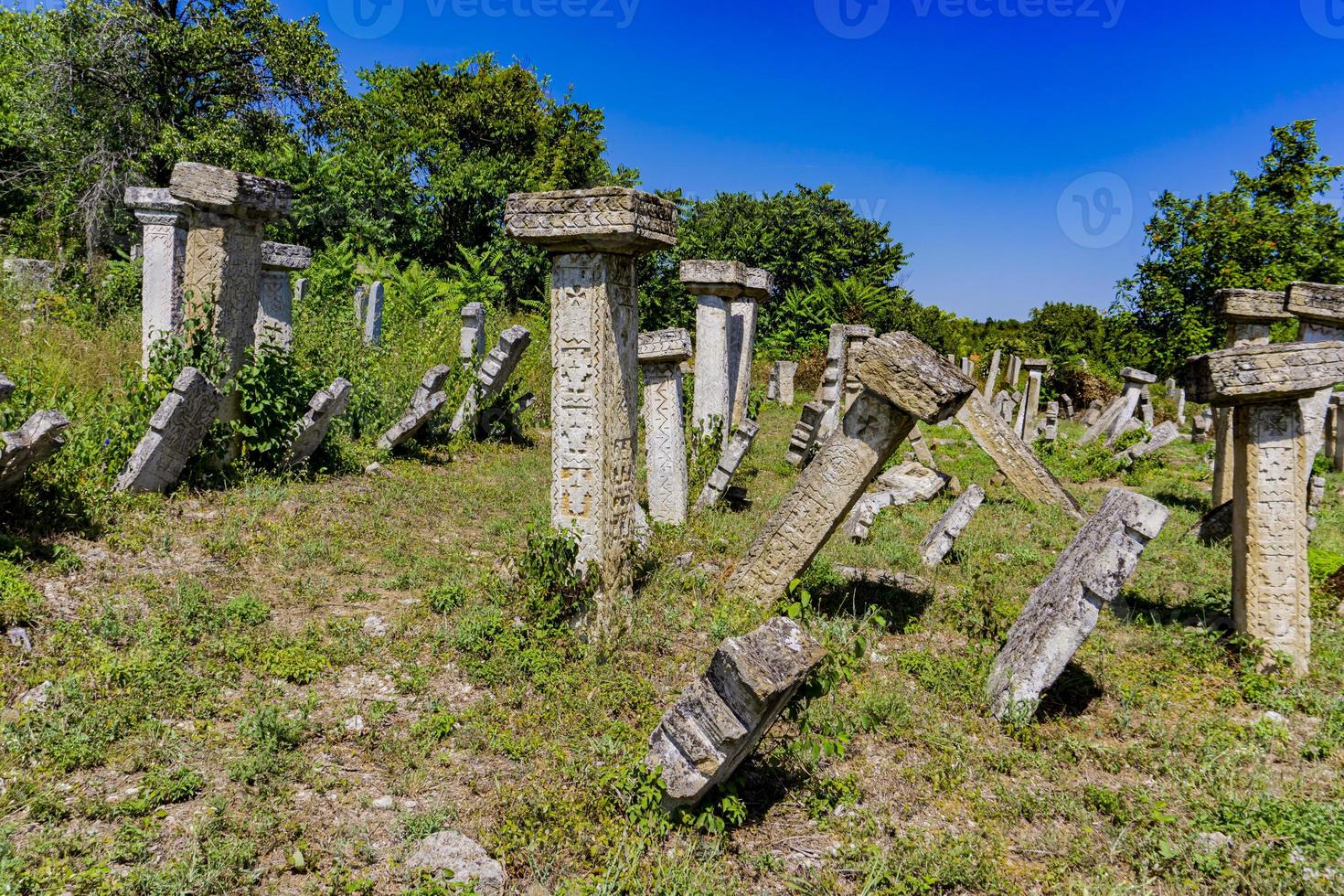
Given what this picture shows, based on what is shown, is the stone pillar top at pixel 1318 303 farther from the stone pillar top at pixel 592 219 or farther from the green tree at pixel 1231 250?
the green tree at pixel 1231 250

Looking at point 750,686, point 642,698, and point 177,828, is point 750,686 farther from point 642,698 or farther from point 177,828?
point 177,828

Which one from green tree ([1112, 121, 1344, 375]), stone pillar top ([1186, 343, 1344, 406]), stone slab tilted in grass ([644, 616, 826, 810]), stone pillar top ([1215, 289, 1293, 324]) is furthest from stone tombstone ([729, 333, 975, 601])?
green tree ([1112, 121, 1344, 375])

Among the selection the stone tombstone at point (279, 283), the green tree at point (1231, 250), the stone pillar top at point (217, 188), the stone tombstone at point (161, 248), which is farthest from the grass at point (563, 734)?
the green tree at point (1231, 250)

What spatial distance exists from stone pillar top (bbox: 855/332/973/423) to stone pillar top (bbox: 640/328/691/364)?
2.96 metres

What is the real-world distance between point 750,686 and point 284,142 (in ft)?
72.1

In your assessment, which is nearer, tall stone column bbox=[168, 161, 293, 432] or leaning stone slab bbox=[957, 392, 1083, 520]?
tall stone column bbox=[168, 161, 293, 432]

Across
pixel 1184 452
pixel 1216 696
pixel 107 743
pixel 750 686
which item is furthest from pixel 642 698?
pixel 1184 452

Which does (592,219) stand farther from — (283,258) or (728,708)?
(283,258)

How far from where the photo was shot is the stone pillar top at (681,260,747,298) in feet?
33.4

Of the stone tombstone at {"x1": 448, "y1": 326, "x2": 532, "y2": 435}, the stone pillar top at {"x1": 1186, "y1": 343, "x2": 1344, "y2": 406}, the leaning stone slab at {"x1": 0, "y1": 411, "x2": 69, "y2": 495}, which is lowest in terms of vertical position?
the leaning stone slab at {"x1": 0, "y1": 411, "x2": 69, "y2": 495}

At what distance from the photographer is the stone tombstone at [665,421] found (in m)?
7.72

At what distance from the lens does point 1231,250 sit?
1986 cm

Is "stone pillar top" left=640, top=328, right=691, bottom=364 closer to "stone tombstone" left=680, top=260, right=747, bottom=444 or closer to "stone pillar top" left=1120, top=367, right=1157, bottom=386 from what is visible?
"stone tombstone" left=680, top=260, right=747, bottom=444

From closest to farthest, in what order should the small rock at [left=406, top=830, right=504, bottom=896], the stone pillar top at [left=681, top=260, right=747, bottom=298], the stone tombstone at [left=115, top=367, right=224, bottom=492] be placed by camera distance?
the small rock at [left=406, top=830, right=504, bottom=896] → the stone tombstone at [left=115, top=367, right=224, bottom=492] → the stone pillar top at [left=681, top=260, right=747, bottom=298]
